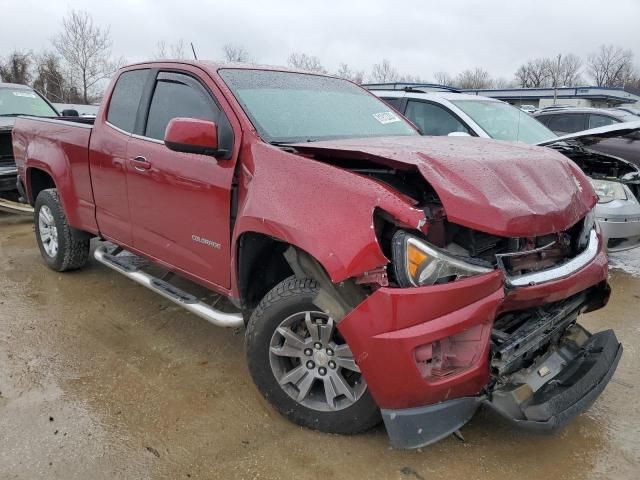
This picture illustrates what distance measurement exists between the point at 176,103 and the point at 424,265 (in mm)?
2158

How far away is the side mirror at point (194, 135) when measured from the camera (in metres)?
2.85

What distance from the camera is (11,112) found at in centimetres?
819

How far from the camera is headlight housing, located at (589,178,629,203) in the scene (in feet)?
16.8

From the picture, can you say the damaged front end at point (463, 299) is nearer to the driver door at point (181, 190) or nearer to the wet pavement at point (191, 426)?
the wet pavement at point (191, 426)

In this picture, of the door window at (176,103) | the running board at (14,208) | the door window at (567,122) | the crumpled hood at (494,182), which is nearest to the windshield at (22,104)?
the running board at (14,208)

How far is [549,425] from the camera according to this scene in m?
2.27

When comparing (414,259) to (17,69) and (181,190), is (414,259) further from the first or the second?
(17,69)

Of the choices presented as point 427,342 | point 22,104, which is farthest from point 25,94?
point 427,342

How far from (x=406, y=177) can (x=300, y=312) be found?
32.5 inches

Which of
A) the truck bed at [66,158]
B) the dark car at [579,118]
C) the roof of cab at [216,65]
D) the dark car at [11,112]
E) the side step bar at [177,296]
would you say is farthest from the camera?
the dark car at [579,118]

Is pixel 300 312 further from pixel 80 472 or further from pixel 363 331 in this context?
pixel 80 472

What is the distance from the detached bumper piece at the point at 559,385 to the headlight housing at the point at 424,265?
562 millimetres

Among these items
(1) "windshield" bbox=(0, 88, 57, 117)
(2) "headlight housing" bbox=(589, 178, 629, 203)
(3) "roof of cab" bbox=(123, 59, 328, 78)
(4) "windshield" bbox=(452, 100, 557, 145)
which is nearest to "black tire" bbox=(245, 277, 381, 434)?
(3) "roof of cab" bbox=(123, 59, 328, 78)

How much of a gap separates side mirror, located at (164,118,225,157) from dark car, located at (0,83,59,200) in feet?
17.6
